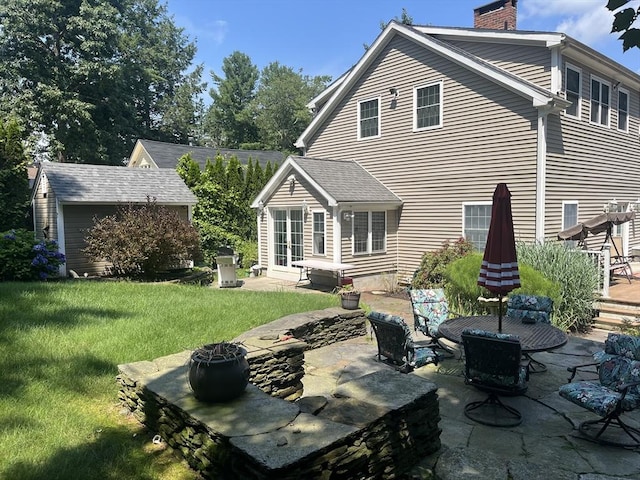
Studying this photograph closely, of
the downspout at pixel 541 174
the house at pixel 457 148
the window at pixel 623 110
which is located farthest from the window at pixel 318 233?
the window at pixel 623 110

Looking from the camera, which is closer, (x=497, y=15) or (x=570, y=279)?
(x=570, y=279)

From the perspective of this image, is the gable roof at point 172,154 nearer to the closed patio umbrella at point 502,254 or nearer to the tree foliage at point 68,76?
the tree foliage at point 68,76

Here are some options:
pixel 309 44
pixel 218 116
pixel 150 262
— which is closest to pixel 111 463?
pixel 150 262

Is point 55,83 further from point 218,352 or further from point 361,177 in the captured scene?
point 218,352

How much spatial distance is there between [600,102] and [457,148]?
4.77 meters

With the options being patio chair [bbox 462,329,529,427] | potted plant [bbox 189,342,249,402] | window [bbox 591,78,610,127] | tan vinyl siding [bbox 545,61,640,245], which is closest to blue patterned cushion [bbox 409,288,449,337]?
patio chair [bbox 462,329,529,427]

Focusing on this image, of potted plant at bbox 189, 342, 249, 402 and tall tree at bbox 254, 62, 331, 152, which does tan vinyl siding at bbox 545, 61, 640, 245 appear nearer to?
potted plant at bbox 189, 342, 249, 402

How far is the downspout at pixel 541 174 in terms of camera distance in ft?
36.5

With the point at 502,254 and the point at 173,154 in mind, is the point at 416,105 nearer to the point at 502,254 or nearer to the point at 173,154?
the point at 502,254

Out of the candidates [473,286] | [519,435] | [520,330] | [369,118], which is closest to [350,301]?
[473,286]

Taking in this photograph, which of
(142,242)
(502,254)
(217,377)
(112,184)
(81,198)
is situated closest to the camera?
(217,377)

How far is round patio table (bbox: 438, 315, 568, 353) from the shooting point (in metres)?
4.99

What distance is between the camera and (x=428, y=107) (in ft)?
45.0

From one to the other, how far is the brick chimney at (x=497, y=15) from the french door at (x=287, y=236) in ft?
29.5
